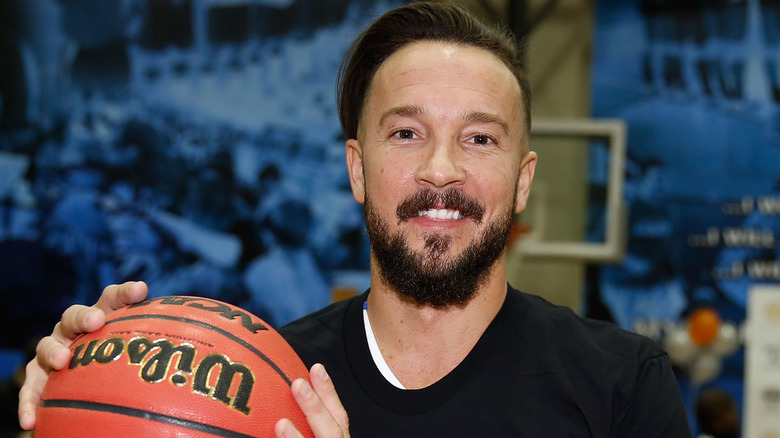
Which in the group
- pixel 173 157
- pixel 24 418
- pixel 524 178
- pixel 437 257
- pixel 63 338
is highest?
pixel 524 178

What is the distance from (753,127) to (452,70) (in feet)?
14.4

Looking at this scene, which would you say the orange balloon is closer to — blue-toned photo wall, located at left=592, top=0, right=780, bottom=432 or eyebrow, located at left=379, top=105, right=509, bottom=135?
blue-toned photo wall, located at left=592, top=0, right=780, bottom=432

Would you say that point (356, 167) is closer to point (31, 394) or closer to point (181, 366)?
point (181, 366)

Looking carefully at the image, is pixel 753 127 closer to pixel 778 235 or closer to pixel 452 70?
pixel 778 235

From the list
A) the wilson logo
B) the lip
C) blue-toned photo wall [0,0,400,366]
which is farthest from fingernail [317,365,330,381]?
blue-toned photo wall [0,0,400,366]

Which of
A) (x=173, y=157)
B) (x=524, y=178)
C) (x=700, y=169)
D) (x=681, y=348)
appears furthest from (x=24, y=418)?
(x=700, y=169)

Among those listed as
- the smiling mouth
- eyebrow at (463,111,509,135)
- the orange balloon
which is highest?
eyebrow at (463,111,509,135)

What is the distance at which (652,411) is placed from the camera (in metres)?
1.44

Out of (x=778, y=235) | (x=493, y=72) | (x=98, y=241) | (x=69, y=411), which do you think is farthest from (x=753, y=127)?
(x=69, y=411)

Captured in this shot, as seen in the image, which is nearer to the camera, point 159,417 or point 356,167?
point 159,417

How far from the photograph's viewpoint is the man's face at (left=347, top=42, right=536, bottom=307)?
1.54 meters

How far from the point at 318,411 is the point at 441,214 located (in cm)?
48

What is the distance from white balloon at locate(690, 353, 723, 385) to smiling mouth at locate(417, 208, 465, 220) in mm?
3981

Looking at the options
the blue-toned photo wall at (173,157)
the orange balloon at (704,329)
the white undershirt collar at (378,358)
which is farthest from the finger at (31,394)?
the orange balloon at (704,329)
